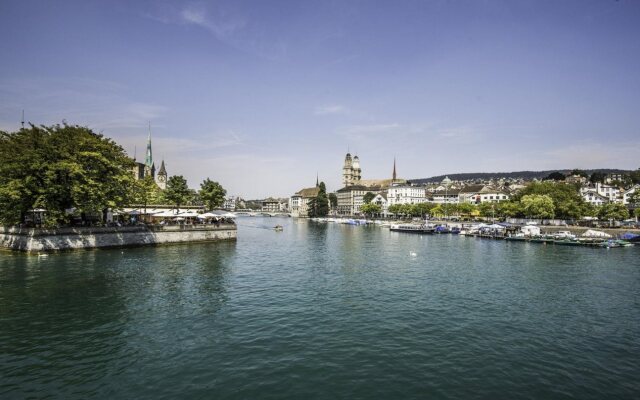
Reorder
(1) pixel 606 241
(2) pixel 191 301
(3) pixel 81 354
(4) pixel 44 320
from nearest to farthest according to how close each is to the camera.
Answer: (3) pixel 81 354
(4) pixel 44 320
(2) pixel 191 301
(1) pixel 606 241

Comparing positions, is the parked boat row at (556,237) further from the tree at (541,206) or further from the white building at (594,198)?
the white building at (594,198)

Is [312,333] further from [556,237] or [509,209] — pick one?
[509,209]

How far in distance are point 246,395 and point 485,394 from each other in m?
9.35

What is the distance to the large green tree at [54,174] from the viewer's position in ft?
141

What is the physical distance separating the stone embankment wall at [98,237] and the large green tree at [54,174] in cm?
210

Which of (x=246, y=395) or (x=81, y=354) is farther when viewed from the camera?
(x=81, y=354)

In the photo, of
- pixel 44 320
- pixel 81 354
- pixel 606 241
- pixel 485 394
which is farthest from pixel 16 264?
pixel 606 241

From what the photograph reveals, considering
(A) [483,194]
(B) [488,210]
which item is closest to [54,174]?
(B) [488,210]

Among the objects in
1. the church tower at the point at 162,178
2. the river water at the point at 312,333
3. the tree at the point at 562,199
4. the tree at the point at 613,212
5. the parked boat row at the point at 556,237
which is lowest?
the river water at the point at 312,333

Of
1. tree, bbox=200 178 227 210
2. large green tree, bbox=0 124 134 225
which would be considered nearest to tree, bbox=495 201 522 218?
tree, bbox=200 178 227 210

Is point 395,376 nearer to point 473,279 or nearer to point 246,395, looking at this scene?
point 246,395

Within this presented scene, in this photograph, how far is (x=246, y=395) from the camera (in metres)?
Answer: 14.0

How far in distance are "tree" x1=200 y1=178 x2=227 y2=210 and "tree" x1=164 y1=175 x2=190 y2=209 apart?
176 inches

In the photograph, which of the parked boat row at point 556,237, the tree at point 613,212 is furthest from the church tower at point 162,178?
the tree at point 613,212
